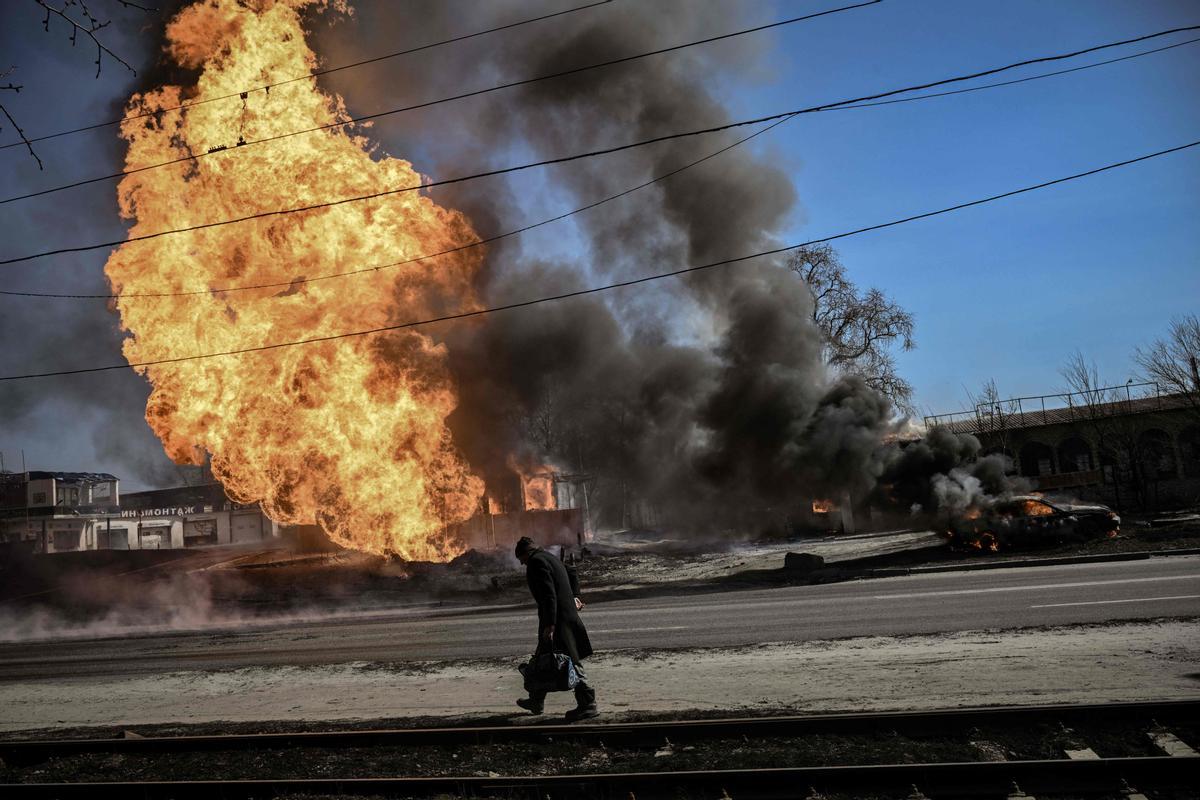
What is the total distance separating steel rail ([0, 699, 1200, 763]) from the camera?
20.0 feet

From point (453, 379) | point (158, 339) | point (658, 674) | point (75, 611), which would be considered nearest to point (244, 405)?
point (158, 339)

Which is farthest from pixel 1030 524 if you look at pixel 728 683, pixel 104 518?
pixel 104 518

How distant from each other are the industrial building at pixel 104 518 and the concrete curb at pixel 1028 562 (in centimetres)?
4265

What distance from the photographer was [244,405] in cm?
2058

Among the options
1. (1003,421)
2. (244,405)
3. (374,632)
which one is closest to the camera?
(374,632)

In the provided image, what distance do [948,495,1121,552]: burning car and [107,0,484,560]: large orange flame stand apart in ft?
49.2

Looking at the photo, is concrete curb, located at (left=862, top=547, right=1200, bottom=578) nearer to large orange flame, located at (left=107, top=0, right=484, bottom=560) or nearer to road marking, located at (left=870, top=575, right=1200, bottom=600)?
road marking, located at (left=870, top=575, right=1200, bottom=600)

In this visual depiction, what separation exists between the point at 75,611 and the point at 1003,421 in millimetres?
39260

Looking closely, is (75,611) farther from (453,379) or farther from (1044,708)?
(1044,708)

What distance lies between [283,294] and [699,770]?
1850cm

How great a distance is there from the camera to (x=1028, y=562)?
1780cm

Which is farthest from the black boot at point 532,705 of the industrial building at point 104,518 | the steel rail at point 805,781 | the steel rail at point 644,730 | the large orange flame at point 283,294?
the industrial building at point 104,518

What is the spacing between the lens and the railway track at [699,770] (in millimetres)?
5109

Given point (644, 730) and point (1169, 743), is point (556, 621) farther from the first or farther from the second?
point (1169, 743)
